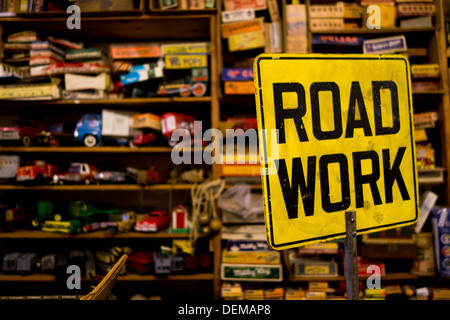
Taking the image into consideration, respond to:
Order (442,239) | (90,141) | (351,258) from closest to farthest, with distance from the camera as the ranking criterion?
(351,258)
(442,239)
(90,141)

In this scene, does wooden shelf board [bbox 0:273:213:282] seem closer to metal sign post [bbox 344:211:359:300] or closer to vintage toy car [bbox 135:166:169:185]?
vintage toy car [bbox 135:166:169:185]

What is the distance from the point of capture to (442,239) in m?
1.85

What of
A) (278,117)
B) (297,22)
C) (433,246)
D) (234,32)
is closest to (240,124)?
(234,32)

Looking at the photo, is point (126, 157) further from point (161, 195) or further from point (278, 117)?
point (278, 117)

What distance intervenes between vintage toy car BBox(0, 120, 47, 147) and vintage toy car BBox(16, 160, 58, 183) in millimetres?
168

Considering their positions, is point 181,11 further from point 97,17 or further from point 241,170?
point 241,170

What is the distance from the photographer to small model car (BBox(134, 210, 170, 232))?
2.01 metres

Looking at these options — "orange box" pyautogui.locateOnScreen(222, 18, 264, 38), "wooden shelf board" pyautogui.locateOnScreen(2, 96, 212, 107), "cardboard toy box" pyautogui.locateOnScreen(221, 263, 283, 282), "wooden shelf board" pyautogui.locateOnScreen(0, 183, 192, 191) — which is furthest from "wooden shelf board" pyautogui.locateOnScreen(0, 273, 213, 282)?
"orange box" pyautogui.locateOnScreen(222, 18, 264, 38)

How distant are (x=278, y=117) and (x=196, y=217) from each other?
147 centimetres

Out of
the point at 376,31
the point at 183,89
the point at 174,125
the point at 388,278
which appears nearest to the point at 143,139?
the point at 174,125

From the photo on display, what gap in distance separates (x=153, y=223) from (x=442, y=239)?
194 cm

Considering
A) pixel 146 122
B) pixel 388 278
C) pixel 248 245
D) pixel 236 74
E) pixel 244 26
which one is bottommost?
pixel 388 278

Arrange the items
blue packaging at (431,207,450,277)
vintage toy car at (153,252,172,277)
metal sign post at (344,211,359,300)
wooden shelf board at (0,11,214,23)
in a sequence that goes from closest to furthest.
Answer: metal sign post at (344,211,359,300)
blue packaging at (431,207,450,277)
vintage toy car at (153,252,172,277)
wooden shelf board at (0,11,214,23)

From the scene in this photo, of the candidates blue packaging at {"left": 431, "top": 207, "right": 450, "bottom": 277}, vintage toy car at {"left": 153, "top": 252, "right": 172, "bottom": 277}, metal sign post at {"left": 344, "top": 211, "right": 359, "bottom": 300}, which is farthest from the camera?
vintage toy car at {"left": 153, "top": 252, "right": 172, "bottom": 277}
